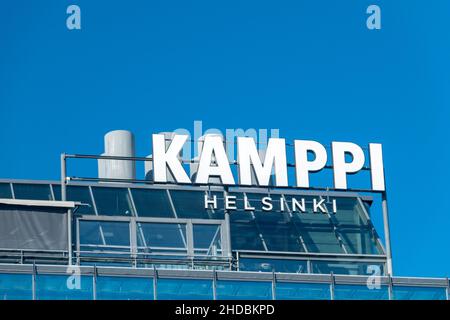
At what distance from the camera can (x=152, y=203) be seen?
8006 cm

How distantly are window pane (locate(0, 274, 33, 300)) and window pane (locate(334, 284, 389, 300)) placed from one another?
15.7 metres

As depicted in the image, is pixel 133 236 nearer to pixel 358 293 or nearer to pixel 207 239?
pixel 207 239

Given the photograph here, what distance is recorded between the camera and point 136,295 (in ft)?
→ 230

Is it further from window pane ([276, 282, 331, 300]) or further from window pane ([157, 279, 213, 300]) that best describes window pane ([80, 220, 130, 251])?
window pane ([276, 282, 331, 300])

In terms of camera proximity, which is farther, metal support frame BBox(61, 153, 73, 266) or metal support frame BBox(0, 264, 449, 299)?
metal support frame BBox(61, 153, 73, 266)

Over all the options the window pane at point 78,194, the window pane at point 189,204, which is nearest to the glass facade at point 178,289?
the window pane at point 189,204

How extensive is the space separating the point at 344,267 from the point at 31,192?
57.8 ft

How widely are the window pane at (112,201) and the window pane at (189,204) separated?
105 inches

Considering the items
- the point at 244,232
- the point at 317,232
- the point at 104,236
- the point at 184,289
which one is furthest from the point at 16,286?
the point at 317,232

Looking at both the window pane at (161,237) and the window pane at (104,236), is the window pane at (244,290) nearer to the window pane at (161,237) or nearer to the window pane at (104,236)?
the window pane at (161,237)

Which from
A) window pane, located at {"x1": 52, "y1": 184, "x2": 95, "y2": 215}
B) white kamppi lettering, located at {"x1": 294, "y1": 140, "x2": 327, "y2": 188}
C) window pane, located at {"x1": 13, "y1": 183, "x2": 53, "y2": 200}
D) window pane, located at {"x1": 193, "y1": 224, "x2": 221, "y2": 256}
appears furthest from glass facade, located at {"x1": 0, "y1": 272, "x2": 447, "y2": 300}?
window pane, located at {"x1": 13, "y1": 183, "x2": 53, "y2": 200}

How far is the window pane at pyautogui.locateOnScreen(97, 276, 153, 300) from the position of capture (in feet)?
228
